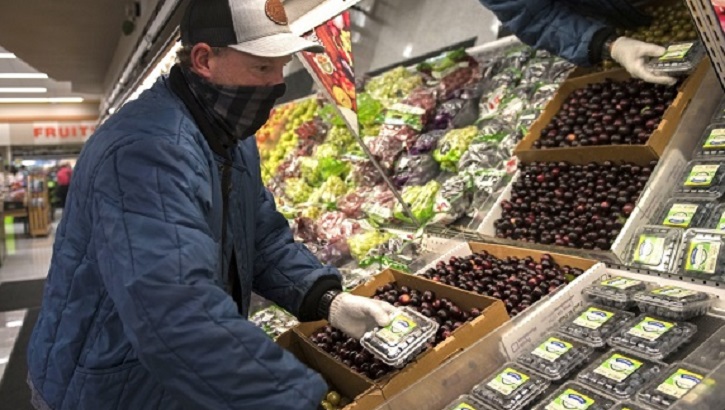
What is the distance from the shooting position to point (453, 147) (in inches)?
145

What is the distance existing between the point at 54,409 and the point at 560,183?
6.95 ft

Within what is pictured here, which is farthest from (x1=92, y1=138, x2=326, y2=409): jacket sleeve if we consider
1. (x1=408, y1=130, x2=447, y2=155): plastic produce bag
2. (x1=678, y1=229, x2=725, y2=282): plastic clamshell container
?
(x1=408, y1=130, x2=447, y2=155): plastic produce bag

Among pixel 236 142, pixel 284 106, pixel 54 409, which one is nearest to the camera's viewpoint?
pixel 54 409

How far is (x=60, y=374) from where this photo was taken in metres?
1.41

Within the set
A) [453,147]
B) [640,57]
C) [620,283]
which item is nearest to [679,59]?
[640,57]

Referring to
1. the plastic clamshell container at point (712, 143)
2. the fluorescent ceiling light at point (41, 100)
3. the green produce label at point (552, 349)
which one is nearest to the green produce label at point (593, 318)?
the green produce label at point (552, 349)

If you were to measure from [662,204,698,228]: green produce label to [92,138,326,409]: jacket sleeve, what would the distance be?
5.14 feet

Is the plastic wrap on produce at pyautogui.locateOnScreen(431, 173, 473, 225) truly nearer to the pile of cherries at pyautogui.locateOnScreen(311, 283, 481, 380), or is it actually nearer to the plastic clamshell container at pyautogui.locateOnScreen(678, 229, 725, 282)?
the pile of cherries at pyautogui.locateOnScreen(311, 283, 481, 380)

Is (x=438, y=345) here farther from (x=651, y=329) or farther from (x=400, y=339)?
(x=651, y=329)

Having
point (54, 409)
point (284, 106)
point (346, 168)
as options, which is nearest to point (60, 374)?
point (54, 409)

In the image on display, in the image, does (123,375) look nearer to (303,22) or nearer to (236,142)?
(236,142)

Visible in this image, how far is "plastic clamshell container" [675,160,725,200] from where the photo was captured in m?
2.16

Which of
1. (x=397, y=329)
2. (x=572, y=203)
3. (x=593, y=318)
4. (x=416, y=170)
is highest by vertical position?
(x=416, y=170)

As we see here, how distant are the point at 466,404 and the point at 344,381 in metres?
Answer: 0.38
